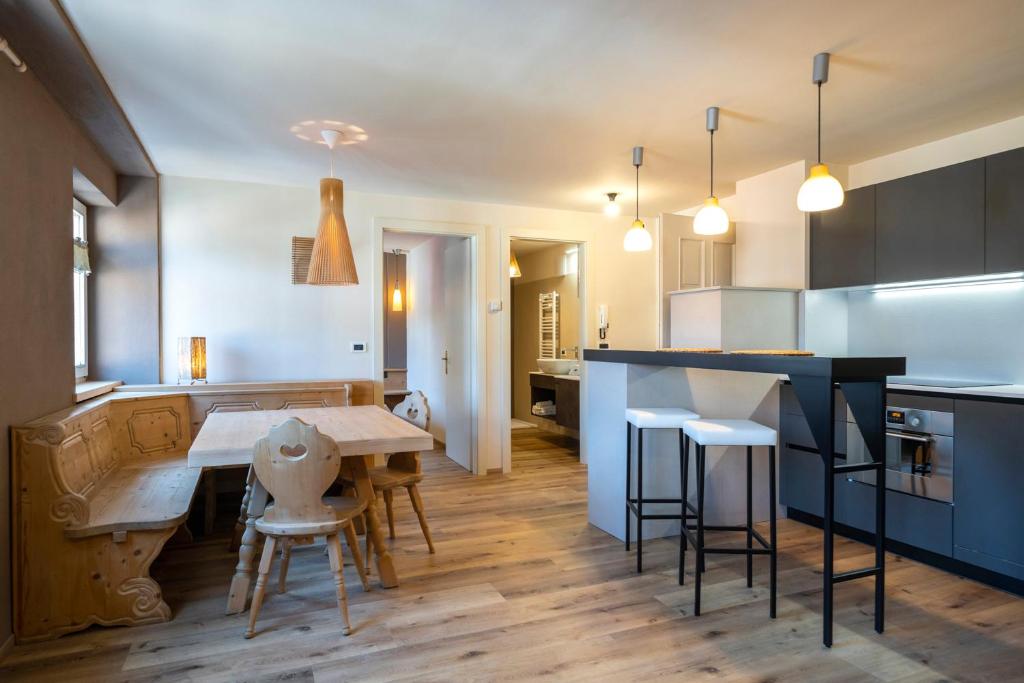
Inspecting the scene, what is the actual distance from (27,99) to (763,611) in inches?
153

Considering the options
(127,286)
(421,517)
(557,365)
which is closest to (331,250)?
(421,517)

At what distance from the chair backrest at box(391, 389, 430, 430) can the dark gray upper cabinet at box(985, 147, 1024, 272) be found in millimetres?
3262

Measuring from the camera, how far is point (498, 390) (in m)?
5.43

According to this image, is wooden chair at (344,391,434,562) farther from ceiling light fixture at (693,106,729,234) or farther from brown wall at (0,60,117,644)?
ceiling light fixture at (693,106,729,234)

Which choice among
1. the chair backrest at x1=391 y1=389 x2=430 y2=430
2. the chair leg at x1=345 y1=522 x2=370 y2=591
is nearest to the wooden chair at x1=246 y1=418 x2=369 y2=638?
the chair leg at x1=345 y1=522 x2=370 y2=591

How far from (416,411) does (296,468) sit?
4.52 ft

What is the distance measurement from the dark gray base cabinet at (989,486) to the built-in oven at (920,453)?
48 mm

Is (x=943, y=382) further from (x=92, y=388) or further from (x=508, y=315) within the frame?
(x=92, y=388)

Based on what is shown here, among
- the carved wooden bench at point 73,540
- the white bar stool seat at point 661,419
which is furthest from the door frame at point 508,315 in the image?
the carved wooden bench at point 73,540

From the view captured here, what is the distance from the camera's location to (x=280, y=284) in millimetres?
4785

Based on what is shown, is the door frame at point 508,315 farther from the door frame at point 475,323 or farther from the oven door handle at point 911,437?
the oven door handle at point 911,437

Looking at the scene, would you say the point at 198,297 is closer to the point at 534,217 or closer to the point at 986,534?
the point at 534,217

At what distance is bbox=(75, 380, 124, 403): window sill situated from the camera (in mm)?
3233

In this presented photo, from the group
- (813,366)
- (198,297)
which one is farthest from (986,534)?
(198,297)
